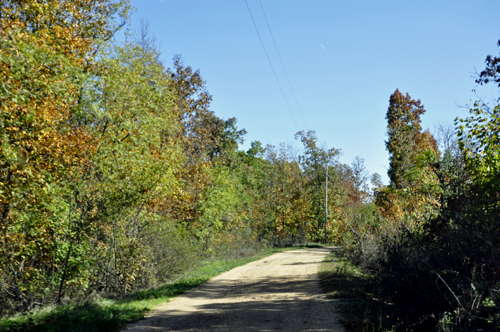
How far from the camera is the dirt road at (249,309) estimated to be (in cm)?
859

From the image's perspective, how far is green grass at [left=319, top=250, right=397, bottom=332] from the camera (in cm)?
802

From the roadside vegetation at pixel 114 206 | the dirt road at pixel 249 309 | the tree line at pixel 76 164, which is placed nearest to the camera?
the roadside vegetation at pixel 114 206

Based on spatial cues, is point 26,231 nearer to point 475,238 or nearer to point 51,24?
point 51,24

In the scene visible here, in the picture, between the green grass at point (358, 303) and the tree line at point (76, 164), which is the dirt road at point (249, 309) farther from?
the tree line at point (76, 164)

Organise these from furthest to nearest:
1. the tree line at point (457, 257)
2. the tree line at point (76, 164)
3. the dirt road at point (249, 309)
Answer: the tree line at point (76, 164), the dirt road at point (249, 309), the tree line at point (457, 257)

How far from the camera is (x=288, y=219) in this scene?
157 feet

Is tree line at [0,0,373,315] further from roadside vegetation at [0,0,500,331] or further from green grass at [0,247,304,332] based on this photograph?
green grass at [0,247,304,332]

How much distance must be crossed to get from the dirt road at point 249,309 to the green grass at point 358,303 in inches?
13.5

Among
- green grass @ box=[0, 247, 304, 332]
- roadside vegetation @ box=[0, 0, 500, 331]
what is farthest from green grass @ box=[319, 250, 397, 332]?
green grass @ box=[0, 247, 304, 332]

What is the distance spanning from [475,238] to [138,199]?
9.52m

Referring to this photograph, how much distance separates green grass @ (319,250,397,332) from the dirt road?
1.12ft

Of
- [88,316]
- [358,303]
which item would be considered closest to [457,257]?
[358,303]

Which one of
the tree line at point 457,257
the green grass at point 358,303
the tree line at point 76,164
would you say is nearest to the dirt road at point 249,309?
the green grass at point 358,303

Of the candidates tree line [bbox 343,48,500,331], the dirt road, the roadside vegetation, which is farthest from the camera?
the dirt road
